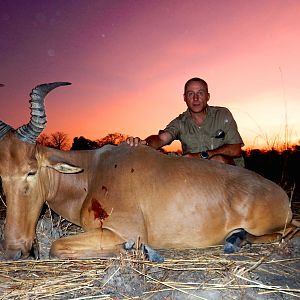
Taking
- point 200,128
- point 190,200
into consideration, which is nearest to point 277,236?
point 190,200

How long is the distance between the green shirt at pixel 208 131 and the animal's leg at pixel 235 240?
9.40 feet

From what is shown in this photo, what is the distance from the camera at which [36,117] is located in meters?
4.68

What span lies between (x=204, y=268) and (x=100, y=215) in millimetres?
1380

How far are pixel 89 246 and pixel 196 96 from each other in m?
4.40

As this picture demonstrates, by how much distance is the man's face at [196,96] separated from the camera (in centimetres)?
767

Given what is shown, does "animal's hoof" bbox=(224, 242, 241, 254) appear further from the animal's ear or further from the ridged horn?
the ridged horn

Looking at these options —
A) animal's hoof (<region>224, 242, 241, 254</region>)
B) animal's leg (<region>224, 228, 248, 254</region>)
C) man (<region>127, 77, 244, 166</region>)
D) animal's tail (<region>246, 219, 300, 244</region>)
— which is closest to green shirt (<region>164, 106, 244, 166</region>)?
man (<region>127, 77, 244, 166</region>)

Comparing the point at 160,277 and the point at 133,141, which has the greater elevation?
the point at 133,141

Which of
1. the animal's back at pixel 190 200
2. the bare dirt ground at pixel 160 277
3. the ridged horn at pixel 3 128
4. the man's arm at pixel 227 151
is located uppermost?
the ridged horn at pixel 3 128

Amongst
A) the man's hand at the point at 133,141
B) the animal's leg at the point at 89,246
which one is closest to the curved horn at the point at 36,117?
the man's hand at the point at 133,141

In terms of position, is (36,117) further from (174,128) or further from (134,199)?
(174,128)

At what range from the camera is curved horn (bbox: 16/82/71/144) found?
4.63 metres

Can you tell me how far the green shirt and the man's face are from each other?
21 cm

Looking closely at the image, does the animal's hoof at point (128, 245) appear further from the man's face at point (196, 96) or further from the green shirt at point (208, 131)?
the man's face at point (196, 96)
